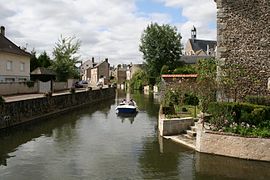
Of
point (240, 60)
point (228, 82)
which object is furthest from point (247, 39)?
point (228, 82)

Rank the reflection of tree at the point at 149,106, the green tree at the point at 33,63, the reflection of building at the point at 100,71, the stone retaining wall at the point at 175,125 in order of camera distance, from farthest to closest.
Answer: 1. the reflection of building at the point at 100,71
2. the green tree at the point at 33,63
3. the reflection of tree at the point at 149,106
4. the stone retaining wall at the point at 175,125

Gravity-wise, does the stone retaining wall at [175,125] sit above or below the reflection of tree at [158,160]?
above

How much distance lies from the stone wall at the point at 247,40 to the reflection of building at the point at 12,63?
24.0 meters

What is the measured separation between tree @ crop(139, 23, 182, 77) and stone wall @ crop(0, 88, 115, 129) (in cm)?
1966

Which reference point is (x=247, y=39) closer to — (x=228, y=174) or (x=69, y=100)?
(x=228, y=174)

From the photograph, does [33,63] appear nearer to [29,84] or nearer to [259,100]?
[29,84]

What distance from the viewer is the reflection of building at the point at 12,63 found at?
3694 centimetres

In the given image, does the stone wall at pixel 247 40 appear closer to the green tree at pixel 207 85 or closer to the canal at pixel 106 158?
the green tree at pixel 207 85

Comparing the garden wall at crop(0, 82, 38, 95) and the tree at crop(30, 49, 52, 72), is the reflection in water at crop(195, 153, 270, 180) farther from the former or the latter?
the tree at crop(30, 49, 52, 72)

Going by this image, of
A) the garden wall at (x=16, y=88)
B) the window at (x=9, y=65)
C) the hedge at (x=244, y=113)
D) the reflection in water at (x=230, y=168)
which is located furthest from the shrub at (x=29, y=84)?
the reflection in water at (x=230, y=168)

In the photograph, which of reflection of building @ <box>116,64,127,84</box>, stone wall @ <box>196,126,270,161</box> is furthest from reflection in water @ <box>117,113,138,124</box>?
reflection of building @ <box>116,64,127,84</box>

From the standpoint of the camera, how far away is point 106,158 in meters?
15.2

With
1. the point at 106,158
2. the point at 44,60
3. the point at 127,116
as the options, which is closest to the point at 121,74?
the point at 44,60

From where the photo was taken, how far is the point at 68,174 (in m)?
12.8
